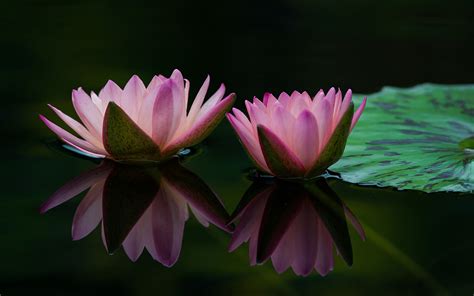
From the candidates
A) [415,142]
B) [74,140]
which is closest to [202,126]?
Result: [74,140]

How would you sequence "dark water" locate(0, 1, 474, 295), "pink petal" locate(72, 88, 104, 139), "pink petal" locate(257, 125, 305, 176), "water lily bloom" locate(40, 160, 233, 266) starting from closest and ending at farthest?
1. "dark water" locate(0, 1, 474, 295)
2. "water lily bloom" locate(40, 160, 233, 266)
3. "pink petal" locate(257, 125, 305, 176)
4. "pink petal" locate(72, 88, 104, 139)

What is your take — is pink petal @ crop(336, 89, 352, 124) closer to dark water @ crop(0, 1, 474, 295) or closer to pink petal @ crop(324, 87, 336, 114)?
pink petal @ crop(324, 87, 336, 114)

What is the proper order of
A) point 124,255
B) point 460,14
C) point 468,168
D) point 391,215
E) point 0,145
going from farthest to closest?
1. point 460,14
2. point 0,145
3. point 468,168
4. point 391,215
5. point 124,255

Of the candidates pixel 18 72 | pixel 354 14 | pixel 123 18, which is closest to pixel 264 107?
pixel 18 72

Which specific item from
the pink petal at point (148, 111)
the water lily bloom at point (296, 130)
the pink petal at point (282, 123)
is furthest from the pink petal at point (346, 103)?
the pink petal at point (148, 111)

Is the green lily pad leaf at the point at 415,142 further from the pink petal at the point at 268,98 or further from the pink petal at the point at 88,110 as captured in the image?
the pink petal at the point at 88,110

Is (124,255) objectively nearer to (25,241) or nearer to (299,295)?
(25,241)

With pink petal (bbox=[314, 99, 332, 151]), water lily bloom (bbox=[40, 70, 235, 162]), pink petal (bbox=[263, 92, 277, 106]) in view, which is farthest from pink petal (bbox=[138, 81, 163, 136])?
pink petal (bbox=[314, 99, 332, 151])
